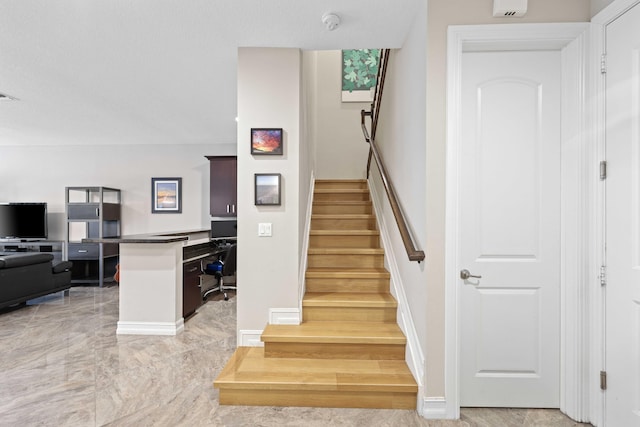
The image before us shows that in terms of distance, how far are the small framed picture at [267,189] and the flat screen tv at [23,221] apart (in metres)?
5.77

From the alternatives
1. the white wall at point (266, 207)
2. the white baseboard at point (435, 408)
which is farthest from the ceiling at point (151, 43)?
the white baseboard at point (435, 408)

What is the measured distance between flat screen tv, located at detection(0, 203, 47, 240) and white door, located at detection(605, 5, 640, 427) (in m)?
8.03

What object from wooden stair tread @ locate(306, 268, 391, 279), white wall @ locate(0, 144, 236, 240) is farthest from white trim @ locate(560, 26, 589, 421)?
white wall @ locate(0, 144, 236, 240)

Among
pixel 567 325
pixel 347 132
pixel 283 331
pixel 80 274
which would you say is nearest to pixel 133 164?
pixel 80 274

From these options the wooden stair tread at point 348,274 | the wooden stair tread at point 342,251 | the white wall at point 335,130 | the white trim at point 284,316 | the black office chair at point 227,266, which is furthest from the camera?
the white wall at point 335,130

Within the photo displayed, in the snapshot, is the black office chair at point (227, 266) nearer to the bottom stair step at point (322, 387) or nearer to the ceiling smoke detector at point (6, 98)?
the bottom stair step at point (322, 387)

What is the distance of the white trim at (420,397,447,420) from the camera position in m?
2.00

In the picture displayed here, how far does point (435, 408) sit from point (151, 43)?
340 cm

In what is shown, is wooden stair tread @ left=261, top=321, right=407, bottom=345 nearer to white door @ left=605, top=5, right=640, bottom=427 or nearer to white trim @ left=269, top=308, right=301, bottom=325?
white trim @ left=269, top=308, right=301, bottom=325

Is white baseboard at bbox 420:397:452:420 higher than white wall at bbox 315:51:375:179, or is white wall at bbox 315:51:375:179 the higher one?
white wall at bbox 315:51:375:179

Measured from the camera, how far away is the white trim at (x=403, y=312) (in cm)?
213

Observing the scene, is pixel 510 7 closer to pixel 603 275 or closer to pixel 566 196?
pixel 566 196

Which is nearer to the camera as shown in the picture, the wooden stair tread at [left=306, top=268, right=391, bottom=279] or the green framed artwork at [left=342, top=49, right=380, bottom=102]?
the wooden stair tread at [left=306, top=268, right=391, bottom=279]

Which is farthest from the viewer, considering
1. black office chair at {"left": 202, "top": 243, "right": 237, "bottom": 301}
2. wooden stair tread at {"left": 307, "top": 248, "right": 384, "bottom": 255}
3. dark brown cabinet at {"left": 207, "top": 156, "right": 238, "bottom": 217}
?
dark brown cabinet at {"left": 207, "top": 156, "right": 238, "bottom": 217}
